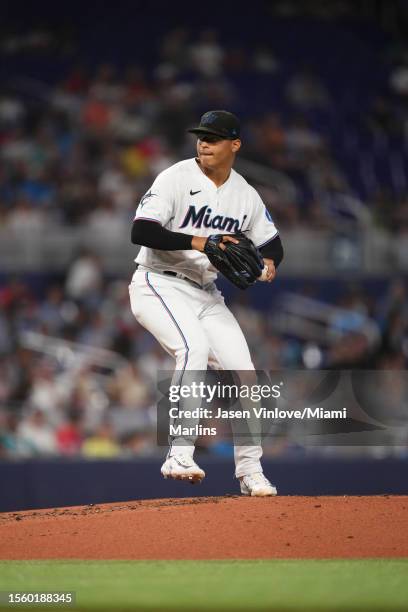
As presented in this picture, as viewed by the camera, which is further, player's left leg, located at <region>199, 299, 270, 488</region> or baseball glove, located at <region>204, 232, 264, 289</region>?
player's left leg, located at <region>199, 299, 270, 488</region>

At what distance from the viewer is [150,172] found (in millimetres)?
13859

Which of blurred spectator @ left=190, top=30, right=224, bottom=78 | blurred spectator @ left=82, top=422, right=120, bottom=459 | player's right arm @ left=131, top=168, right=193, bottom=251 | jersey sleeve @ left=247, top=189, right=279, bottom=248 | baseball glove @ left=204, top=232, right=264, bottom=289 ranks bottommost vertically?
baseball glove @ left=204, top=232, right=264, bottom=289

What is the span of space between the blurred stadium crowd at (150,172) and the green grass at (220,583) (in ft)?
16.5

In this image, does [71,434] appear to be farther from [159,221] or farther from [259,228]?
[159,221]

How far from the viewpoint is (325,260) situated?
41.6 feet

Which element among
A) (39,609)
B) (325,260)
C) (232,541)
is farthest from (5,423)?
(39,609)

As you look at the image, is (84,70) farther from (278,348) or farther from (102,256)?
(278,348)

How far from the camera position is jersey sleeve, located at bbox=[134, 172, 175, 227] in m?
6.05

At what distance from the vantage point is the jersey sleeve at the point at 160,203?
19.9ft

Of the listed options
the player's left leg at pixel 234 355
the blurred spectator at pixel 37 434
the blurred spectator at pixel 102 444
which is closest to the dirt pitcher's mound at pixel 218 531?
the player's left leg at pixel 234 355

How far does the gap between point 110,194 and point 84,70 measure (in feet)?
12.1

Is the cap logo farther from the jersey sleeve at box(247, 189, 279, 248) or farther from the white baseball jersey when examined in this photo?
the jersey sleeve at box(247, 189, 279, 248)

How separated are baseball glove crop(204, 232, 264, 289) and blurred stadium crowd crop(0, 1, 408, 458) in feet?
14.0

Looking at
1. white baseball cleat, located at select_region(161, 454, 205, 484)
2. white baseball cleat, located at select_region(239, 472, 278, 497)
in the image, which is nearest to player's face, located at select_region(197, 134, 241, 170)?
white baseball cleat, located at select_region(161, 454, 205, 484)
